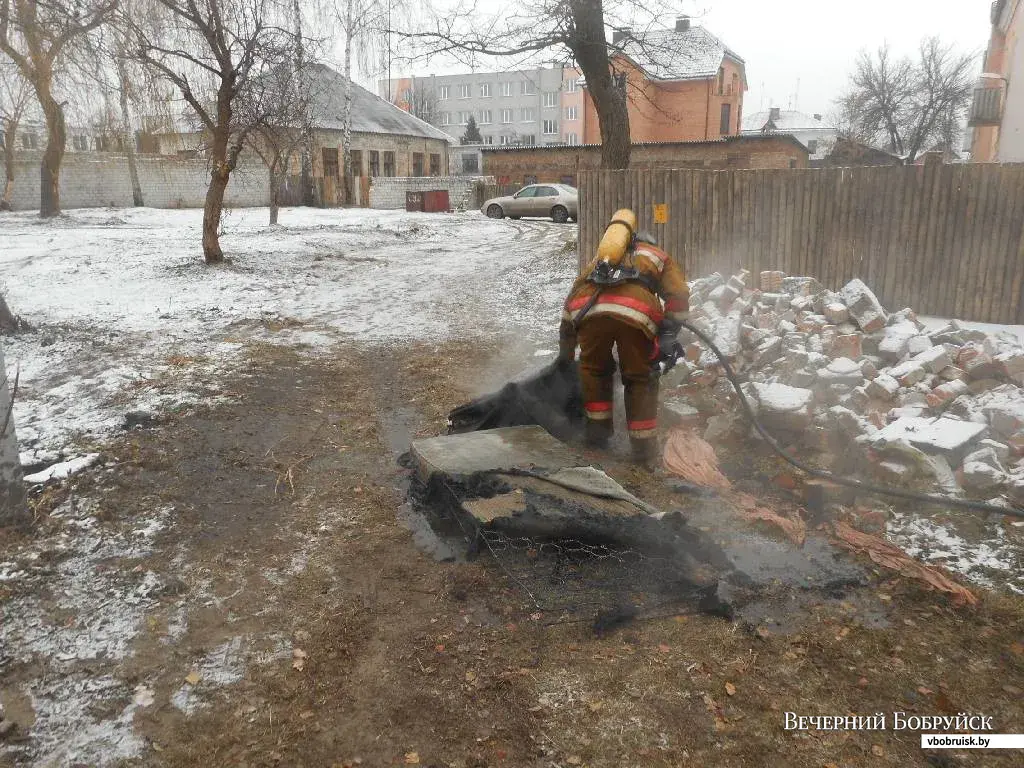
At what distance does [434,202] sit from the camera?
28.5m

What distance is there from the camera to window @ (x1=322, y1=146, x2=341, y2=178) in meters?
36.5

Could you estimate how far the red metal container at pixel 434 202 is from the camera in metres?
28.4

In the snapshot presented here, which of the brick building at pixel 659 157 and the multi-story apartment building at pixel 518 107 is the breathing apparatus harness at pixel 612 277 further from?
the multi-story apartment building at pixel 518 107

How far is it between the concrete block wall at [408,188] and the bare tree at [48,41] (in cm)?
1382

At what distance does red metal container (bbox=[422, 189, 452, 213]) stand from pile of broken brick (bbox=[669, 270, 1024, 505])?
22.6m

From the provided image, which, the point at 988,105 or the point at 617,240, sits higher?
the point at 988,105

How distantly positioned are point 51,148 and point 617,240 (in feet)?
68.6

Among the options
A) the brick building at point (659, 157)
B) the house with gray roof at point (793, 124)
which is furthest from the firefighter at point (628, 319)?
the house with gray roof at point (793, 124)

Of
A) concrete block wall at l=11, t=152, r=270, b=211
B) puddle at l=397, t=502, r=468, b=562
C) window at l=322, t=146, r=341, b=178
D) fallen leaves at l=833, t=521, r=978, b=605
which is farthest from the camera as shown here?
window at l=322, t=146, r=341, b=178

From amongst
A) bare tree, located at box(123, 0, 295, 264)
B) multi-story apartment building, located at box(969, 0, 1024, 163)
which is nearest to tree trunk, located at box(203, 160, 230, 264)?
bare tree, located at box(123, 0, 295, 264)

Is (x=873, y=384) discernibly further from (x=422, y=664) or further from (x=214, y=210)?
(x=214, y=210)

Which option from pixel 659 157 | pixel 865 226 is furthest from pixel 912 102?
pixel 865 226

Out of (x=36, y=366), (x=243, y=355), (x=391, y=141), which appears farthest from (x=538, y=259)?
(x=391, y=141)

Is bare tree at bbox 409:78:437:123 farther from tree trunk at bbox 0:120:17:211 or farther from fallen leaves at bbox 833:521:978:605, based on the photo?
fallen leaves at bbox 833:521:978:605
